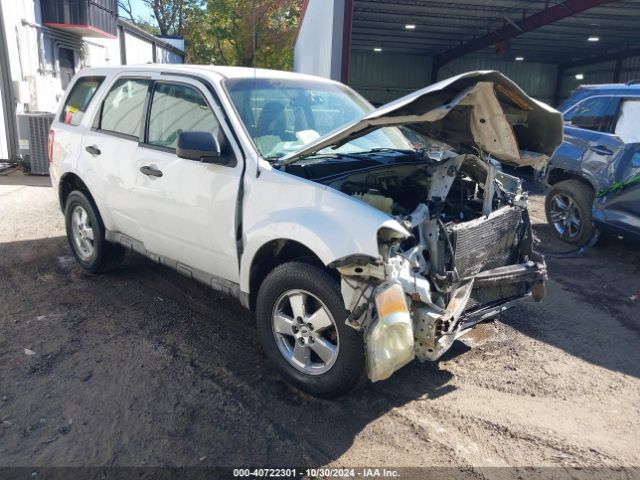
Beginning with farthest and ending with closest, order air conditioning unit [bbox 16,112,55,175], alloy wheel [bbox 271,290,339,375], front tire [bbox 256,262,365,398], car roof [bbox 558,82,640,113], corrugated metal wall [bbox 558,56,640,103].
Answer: corrugated metal wall [bbox 558,56,640,103] → air conditioning unit [bbox 16,112,55,175] → car roof [bbox 558,82,640,113] → alloy wheel [bbox 271,290,339,375] → front tire [bbox 256,262,365,398]

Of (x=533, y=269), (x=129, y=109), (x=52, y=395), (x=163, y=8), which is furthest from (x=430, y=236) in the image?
(x=163, y=8)

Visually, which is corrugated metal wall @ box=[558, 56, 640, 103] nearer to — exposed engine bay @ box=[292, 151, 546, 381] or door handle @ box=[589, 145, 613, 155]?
door handle @ box=[589, 145, 613, 155]

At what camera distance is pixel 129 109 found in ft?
15.2

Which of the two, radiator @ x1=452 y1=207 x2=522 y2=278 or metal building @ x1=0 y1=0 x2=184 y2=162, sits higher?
metal building @ x1=0 y1=0 x2=184 y2=162

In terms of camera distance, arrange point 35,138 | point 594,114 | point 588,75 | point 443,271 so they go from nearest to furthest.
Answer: point 443,271 < point 594,114 < point 35,138 < point 588,75

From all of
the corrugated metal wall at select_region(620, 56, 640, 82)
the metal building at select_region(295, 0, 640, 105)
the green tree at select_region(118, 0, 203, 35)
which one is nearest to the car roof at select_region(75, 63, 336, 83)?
the metal building at select_region(295, 0, 640, 105)

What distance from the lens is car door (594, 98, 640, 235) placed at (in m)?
5.66

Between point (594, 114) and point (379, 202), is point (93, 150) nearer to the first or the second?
point (379, 202)

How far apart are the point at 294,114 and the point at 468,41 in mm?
17559

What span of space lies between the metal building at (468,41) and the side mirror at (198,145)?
Result: 763cm

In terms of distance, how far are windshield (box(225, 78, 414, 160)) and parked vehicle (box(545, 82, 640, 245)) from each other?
2.88 meters

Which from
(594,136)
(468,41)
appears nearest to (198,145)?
(594,136)

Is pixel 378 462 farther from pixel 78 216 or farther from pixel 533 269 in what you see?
pixel 78 216

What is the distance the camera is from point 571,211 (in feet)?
22.3
